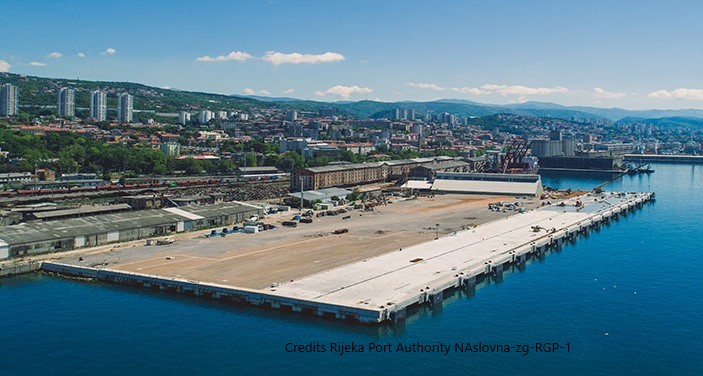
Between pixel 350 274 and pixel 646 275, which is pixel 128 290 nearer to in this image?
pixel 350 274

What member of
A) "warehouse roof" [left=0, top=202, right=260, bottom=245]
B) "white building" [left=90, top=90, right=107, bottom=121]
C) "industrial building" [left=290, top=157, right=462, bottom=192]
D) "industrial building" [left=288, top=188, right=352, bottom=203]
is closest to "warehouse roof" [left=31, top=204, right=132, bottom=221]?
"warehouse roof" [left=0, top=202, right=260, bottom=245]

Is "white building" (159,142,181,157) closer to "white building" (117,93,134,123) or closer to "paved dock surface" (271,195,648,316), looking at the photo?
"paved dock surface" (271,195,648,316)

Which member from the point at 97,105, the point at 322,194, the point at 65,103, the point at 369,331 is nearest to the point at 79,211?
the point at 322,194

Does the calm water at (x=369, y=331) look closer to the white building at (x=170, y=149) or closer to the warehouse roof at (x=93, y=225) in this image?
the warehouse roof at (x=93, y=225)

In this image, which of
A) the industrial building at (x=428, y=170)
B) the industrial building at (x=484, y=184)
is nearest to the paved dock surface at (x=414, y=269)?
the industrial building at (x=484, y=184)

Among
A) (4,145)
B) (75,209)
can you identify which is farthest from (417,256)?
(4,145)

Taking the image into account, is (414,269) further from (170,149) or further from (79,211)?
(170,149)
